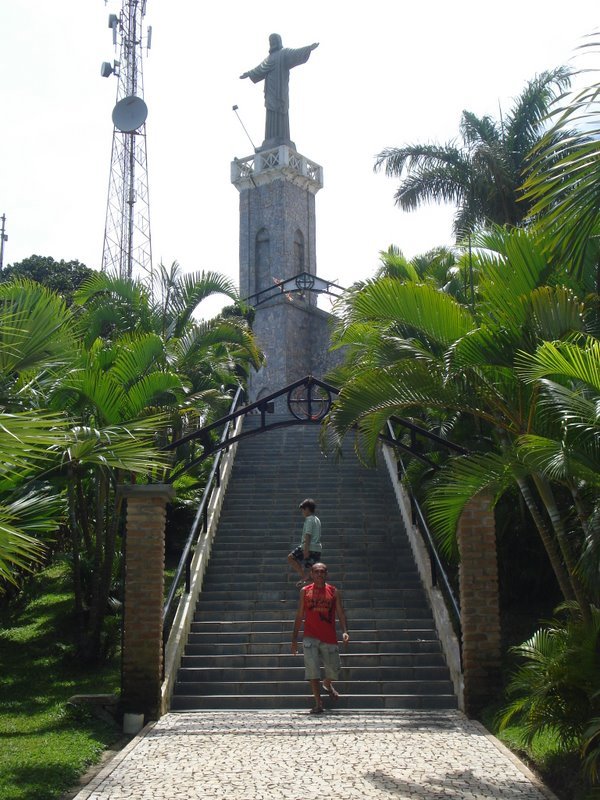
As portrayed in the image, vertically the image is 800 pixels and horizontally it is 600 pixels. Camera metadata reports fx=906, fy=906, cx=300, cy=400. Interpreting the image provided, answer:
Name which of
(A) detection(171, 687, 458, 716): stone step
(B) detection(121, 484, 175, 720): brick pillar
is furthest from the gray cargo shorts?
(B) detection(121, 484, 175, 720): brick pillar

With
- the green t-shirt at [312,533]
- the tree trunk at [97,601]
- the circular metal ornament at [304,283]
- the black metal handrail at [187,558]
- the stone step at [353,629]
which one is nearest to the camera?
the black metal handrail at [187,558]

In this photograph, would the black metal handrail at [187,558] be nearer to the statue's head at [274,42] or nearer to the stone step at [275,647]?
the stone step at [275,647]

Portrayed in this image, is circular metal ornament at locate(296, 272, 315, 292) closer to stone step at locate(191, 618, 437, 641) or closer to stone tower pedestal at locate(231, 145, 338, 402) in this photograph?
stone tower pedestal at locate(231, 145, 338, 402)

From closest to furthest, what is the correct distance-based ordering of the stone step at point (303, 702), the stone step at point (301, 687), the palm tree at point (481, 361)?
1. the palm tree at point (481, 361)
2. the stone step at point (303, 702)
3. the stone step at point (301, 687)

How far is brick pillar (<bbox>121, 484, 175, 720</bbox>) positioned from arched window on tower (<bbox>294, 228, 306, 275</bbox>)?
91.5 feet

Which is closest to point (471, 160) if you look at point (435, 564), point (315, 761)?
point (435, 564)

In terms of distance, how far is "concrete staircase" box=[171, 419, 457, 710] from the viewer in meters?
10.3

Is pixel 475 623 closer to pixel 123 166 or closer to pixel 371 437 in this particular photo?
pixel 371 437

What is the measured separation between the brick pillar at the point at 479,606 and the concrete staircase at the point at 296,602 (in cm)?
66

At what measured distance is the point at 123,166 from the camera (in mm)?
32531

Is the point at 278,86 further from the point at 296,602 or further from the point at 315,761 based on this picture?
the point at 315,761

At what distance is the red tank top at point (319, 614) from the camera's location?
9.38 meters

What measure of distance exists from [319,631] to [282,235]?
28357mm

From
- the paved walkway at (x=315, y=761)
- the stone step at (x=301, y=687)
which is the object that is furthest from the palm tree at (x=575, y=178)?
the stone step at (x=301, y=687)
